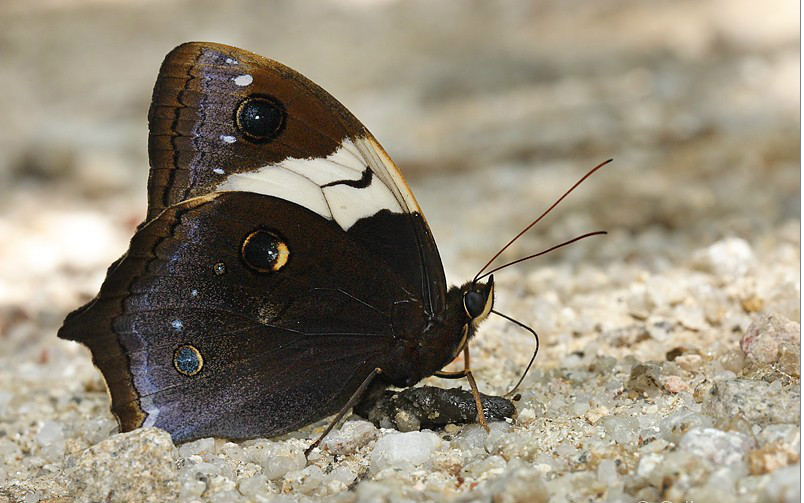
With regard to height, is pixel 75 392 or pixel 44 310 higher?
pixel 44 310

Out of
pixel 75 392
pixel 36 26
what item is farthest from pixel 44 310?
pixel 36 26

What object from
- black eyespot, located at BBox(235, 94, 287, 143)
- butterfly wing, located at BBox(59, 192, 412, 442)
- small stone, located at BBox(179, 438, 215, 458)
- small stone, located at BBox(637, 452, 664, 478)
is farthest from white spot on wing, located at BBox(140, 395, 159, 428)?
small stone, located at BBox(637, 452, 664, 478)

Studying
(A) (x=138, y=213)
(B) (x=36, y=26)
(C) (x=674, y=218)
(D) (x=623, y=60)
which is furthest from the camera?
(B) (x=36, y=26)

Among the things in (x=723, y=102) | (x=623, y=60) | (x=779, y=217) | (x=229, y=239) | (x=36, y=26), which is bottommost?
(x=229, y=239)

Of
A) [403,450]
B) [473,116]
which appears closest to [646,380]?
[403,450]

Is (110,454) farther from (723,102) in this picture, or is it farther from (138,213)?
(723,102)

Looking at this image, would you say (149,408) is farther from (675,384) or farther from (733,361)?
(733,361)

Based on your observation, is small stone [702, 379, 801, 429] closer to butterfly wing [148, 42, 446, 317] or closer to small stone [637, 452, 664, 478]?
small stone [637, 452, 664, 478]
